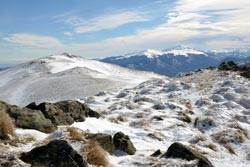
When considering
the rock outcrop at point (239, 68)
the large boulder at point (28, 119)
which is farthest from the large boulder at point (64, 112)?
the rock outcrop at point (239, 68)

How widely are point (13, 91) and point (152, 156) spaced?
61.6 m

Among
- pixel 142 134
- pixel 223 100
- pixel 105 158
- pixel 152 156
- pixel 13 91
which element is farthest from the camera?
pixel 13 91

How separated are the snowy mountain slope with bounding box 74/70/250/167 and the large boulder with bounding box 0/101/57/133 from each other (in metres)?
4.39

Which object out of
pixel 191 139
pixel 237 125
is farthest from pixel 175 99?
pixel 191 139

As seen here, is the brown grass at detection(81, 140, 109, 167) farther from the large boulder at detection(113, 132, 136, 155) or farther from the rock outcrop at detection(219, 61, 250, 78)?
the rock outcrop at detection(219, 61, 250, 78)

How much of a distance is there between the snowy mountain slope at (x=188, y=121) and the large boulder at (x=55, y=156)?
10.5ft

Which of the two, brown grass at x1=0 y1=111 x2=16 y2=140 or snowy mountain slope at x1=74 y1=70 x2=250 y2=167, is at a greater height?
brown grass at x1=0 y1=111 x2=16 y2=140

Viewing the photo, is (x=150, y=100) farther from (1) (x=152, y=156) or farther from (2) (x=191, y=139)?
(1) (x=152, y=156)

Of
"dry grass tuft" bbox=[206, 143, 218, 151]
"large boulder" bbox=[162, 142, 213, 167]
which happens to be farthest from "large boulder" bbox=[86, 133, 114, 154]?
"dry grass tuft" bbox=[206, 143, 218, 151]

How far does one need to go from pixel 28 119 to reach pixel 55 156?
6.67 meters

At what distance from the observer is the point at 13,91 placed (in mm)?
74125

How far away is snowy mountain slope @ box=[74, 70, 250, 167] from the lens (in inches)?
894

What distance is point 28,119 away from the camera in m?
19.9

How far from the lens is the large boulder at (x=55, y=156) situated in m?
13.7
